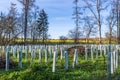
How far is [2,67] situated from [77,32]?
45190 millimetres

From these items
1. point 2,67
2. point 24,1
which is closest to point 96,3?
point 24,1

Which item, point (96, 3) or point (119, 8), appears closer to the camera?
point (96, 3)

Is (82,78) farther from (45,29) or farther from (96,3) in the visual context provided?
(45,29)

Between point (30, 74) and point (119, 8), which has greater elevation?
point (119, 8)

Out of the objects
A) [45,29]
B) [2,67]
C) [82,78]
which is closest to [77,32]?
[45,29]

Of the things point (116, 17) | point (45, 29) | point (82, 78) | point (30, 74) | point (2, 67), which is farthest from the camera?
point (45, 29)

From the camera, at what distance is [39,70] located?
13.3m

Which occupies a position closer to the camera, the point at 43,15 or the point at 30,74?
the point at 30,74

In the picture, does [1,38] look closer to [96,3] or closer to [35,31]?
[96,3]

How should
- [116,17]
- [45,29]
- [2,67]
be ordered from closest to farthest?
[2,67]
[116,17]
[45,29]

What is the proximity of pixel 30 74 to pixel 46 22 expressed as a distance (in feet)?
239

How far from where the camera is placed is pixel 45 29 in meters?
82.0

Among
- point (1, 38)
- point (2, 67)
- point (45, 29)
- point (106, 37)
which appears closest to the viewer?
point (2, 67)

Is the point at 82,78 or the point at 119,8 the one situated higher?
the point at 119,8
